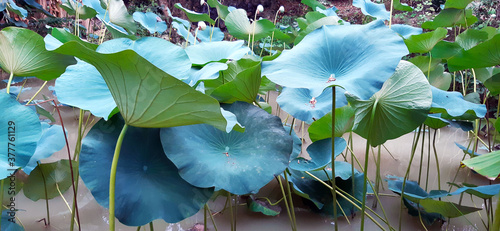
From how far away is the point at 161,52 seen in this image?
757 mm

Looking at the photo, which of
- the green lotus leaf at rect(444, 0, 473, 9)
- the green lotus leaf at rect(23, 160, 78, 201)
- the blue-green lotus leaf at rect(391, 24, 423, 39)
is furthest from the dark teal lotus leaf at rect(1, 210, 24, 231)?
the green lotus leaf at rect(444, 0, 473, 9)

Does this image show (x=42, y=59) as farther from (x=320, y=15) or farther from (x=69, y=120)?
(x=69, y=120)

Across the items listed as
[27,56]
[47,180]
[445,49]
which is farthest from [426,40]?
[47,180]

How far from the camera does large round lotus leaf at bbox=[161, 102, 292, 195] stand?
2.24ft

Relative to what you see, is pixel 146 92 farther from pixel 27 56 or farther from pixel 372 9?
pixel 372 9

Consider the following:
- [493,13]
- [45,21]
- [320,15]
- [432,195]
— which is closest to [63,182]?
[432,195]

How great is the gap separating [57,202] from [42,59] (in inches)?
29.5

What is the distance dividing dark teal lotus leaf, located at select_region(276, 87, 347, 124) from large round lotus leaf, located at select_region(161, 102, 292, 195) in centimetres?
13

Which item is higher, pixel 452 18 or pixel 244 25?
pixel 452 18

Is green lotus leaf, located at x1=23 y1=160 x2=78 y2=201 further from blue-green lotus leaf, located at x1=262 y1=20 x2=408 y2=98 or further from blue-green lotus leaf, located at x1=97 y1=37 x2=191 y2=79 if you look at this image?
blue-green lotus leaf, located at x1=262 y1=20 x2=408 y2=98

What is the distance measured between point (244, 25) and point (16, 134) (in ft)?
4.34

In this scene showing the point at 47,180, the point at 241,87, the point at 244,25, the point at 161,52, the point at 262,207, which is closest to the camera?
the point at 161,52

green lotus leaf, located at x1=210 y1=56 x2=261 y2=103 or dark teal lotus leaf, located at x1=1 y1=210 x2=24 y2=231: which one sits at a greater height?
green lotus leaf, located at x1=210 y1=56 x2=261 y2=103

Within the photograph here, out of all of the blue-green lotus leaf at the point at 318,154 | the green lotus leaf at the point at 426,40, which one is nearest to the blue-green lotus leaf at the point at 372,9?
the green lotus leaf at the point at 426,40
